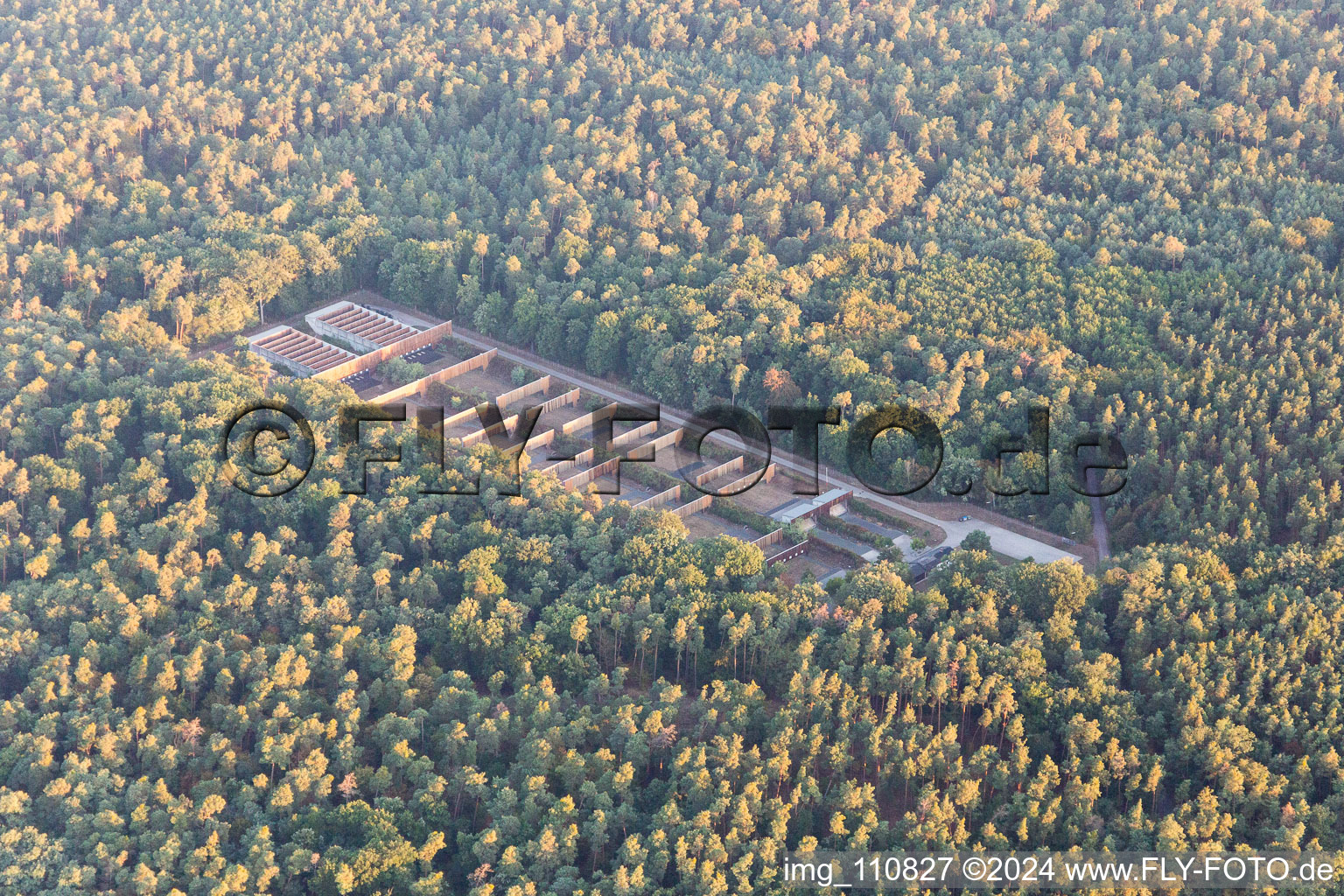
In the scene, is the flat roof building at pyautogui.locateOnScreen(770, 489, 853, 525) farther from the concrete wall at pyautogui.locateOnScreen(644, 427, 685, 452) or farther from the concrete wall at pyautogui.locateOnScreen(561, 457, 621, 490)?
the concrete wall at pyautogui.locateOnScreen(561, 457, 621, 490)

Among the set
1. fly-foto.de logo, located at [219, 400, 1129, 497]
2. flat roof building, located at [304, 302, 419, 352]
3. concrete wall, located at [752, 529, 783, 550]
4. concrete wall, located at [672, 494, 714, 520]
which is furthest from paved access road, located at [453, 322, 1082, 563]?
concrete wall, located at [672, 494, 714, 520]

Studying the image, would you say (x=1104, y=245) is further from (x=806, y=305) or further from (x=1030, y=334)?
(x=806, y=305)

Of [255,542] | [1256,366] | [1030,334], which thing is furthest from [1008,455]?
[255,542]

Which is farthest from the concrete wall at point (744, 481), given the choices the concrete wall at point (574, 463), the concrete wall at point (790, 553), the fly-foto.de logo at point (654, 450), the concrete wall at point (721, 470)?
the concrete wall at point (574, 463)

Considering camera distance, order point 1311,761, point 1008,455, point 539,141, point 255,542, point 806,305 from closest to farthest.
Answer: point 1311,761
point 255,542
point 1008,455
point 806,305
point 539,141

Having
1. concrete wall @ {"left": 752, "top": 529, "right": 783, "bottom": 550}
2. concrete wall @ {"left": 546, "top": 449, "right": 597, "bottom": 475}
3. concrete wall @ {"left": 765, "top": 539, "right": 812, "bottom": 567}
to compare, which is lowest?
concrete wall @ {"left": 765, "top": 539, "right": 812, "bottom": 567}
